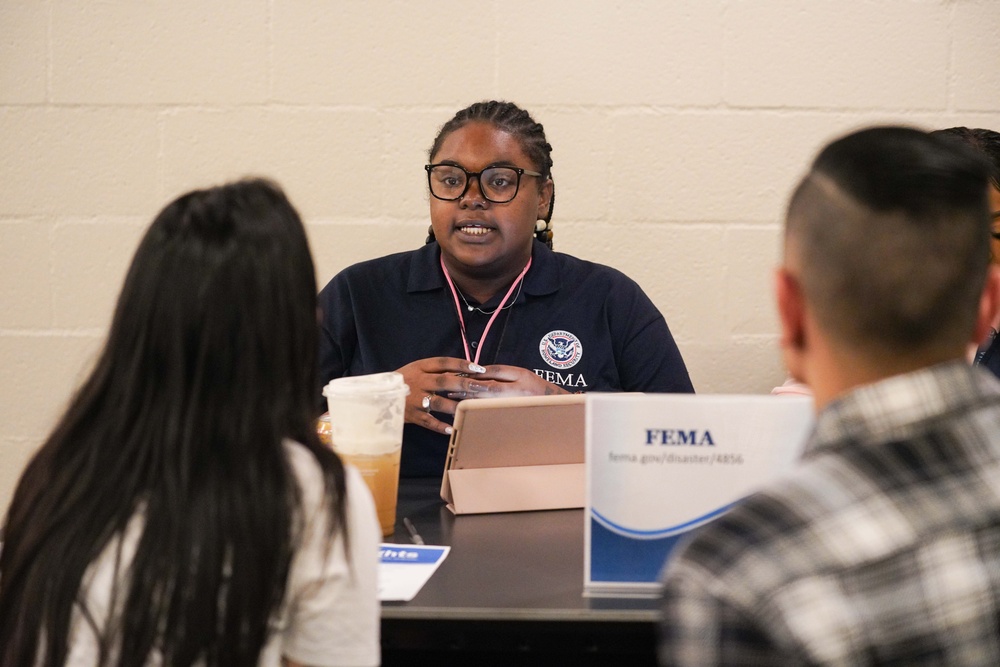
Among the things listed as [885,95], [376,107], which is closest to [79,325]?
[376,107]

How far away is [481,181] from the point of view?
221 cm

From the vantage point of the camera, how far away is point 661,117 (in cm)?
257

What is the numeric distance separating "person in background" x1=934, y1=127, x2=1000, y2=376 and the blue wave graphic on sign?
74cm

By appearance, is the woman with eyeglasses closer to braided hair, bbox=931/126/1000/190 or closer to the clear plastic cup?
the clear plastic cup

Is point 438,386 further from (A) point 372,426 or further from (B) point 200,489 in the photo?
(B) point 200,489

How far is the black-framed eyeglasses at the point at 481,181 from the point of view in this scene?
7.24 ft

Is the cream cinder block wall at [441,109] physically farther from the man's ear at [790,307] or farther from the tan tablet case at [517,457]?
the man's ear at [790,307]

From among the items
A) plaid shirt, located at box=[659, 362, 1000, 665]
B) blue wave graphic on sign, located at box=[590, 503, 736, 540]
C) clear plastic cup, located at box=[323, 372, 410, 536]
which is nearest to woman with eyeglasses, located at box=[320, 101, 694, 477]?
clear plastic cup, located at box=[323, 372, 410, 536]

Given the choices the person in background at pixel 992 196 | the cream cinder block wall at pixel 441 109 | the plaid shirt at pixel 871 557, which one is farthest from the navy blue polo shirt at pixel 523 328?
the plaid shirt at pixel 871 557

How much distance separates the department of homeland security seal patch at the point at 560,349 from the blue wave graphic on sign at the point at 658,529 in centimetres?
91

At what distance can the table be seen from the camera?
1239mm

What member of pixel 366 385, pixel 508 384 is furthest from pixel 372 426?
pixel 508 384

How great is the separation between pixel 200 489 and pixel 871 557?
2.05 ft

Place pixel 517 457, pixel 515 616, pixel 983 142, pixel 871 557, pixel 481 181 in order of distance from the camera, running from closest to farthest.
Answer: pixel 871 557 < pixel 515 616 < pixel 517 457 < pixel 983 142 < pixel 481 181
